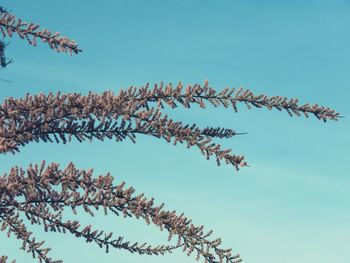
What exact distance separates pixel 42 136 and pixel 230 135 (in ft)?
7.32

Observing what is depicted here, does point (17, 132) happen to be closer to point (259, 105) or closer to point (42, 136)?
point (42, 136)

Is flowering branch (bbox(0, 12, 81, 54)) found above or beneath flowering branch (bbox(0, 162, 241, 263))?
above

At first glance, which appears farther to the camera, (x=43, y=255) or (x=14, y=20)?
(x=14, y=20)

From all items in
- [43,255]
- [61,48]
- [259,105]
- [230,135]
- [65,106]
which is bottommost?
[43,255]

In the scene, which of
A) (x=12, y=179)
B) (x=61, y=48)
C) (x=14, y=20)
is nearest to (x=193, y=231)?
(x=12, y=179)

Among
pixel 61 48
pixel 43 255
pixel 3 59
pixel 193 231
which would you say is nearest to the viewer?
pixel 193 231

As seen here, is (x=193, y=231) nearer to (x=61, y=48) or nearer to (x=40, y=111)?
(x=40, y=111)

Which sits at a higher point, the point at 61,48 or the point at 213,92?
the point at 61,48

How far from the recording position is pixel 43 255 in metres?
7.22

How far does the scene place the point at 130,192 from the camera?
6.05 m

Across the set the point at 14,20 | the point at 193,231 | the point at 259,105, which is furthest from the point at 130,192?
the point at 14,20

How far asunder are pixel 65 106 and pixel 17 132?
0.63 m

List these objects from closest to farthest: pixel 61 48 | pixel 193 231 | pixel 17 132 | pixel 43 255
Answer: pixel 193 231
pixel 17 132
pixel 43 255
pixel 61 48

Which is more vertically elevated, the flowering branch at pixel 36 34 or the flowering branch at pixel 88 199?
the flowering branch at pixel 36 34
